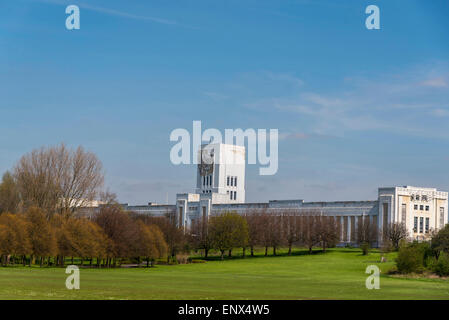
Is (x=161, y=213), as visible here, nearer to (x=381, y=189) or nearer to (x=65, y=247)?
(x=381, y=189)

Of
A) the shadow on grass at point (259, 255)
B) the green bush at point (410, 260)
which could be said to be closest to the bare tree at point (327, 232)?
the shadow on grass at point (259, 255)

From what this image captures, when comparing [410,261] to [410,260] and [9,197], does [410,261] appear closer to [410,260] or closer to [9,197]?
[410,260]

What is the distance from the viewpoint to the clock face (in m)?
195

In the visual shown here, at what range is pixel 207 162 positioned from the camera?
196000 mm

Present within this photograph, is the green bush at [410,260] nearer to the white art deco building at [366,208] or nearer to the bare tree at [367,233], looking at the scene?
the white art deco building at [366,208]

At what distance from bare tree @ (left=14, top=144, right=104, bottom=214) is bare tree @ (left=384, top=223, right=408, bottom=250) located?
5608 centimetres

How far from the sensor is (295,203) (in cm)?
15938

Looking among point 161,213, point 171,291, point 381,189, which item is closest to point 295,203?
point 381,189

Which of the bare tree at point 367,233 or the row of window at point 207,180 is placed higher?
the row of window at point 207,180

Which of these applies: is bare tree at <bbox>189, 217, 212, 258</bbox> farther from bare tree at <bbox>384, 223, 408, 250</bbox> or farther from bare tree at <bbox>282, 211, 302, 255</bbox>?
bare tree at <bbox>384, 223, 408, 250</bbox>

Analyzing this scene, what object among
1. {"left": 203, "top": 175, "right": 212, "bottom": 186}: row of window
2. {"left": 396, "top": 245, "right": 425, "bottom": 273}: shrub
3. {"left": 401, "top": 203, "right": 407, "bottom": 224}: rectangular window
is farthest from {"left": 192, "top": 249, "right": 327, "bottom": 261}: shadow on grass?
{"left": 203, "top": 175, "right": 212, "bottom": 186}: row of window

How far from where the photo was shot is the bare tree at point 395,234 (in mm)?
125812

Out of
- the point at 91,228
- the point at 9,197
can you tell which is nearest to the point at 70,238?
the point at 91,228

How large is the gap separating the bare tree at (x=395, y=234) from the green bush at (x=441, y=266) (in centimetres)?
5721
